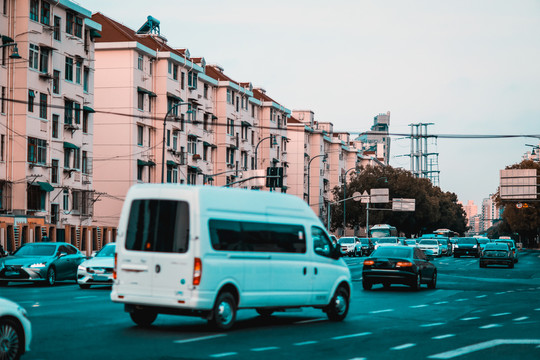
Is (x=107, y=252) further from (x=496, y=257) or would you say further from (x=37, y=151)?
(x=496, y=257)

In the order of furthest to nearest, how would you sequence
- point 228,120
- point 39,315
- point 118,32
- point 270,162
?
point 270,162, point 228,120, point 118,32, point 39,315

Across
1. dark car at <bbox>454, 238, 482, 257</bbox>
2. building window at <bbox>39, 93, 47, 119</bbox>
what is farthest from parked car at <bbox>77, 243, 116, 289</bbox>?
dark car at <bbox>454, 238, 482, 257</bbox>

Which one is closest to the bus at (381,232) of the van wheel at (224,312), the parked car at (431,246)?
the parked car at (431,246)

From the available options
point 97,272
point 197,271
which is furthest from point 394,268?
point 197,271

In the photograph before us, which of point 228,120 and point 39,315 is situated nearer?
point 39,315

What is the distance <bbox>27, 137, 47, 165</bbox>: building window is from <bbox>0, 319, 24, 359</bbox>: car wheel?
43.8m

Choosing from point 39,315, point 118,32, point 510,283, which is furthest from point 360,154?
point 39,315

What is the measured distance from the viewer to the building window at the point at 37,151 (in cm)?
5244

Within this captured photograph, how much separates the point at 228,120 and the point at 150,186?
72185mm

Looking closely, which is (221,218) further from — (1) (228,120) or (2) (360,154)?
(2) (360,154)

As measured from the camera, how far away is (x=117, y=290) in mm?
14461

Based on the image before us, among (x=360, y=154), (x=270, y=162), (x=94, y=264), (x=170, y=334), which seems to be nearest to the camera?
(x=170, y=334)

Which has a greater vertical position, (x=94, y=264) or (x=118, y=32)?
(x=118, y=32)

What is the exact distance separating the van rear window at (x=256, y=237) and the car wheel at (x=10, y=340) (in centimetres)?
475
